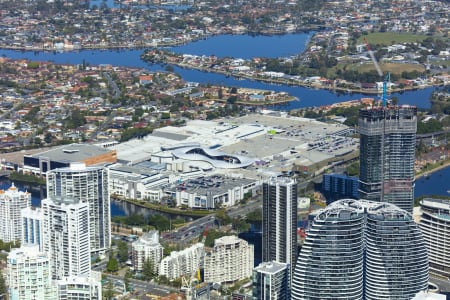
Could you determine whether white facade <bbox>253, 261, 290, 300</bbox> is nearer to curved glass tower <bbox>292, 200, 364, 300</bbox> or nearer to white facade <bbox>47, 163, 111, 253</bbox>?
curved glass tower <bbox>292, 200, 364, 300</bbox>

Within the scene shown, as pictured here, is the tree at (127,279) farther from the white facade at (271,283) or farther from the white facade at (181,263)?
the white facade at (271,283)

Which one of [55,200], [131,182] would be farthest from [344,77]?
[55,200]

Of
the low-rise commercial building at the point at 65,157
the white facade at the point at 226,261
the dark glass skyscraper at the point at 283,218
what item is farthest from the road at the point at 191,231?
the low-rise commercial building at the point at 65,157

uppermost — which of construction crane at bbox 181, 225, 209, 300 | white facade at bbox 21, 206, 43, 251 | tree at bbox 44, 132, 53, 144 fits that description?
white facade at bbox 21, 206, 43, 251

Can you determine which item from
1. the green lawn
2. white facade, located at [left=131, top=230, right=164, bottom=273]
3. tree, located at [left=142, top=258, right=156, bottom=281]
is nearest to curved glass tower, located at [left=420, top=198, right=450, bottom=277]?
white facade, located at [left=131, top=230, right=164, bottom=273]

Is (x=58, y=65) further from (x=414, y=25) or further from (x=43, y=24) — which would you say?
(x=414, y=25)

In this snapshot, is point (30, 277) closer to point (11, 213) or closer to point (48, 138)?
point (11, 213)
